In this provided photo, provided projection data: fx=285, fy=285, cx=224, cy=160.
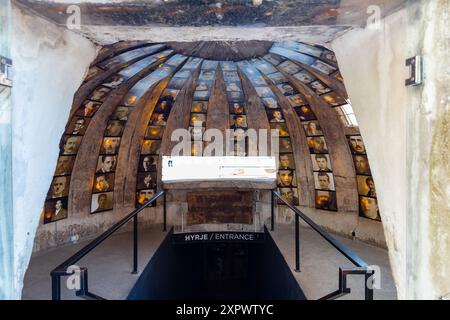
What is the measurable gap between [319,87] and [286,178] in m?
2.46

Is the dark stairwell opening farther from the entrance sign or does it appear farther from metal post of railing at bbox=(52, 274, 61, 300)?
metal post of railing at bbox=(52, 274, 61, 300)

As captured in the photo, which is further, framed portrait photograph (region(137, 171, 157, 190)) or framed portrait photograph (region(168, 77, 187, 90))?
framed portrait photograph (region(137, 171, 157, 190))

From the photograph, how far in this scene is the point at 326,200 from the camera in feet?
22.3

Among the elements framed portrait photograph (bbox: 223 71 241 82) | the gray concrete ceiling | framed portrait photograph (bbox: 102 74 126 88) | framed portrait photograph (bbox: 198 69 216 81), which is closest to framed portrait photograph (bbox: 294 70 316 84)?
framed portrait photograph (bbox: 223 71 241 82)

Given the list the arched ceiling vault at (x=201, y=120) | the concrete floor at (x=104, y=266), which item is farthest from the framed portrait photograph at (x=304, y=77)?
the concrete floor at (x=104, y=266)

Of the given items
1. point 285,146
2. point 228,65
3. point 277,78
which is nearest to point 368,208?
point 285,146

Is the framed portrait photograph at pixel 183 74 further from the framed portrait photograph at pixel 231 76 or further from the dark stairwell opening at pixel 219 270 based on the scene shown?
the dark stairwell opening at pixel 219 270

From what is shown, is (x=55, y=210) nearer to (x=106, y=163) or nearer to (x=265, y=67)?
(x=106, y=163)

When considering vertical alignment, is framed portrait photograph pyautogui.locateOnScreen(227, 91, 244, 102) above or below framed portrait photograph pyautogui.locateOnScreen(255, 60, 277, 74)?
below

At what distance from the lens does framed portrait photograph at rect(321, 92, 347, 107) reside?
5.72 meters

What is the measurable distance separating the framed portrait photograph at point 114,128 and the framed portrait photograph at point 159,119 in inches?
28.7

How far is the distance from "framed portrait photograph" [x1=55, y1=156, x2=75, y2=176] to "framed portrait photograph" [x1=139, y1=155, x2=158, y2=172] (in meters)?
1.61
